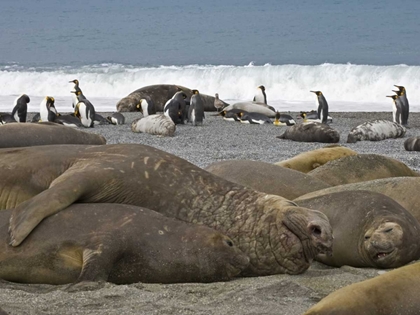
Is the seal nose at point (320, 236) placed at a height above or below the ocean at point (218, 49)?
above

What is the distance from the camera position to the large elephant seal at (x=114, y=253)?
461cm

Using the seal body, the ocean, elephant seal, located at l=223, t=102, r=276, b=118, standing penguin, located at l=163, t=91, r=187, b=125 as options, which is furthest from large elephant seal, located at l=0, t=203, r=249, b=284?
the ocean

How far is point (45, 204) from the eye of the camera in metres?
4.72

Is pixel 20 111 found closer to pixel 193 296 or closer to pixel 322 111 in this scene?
pixel 322 111

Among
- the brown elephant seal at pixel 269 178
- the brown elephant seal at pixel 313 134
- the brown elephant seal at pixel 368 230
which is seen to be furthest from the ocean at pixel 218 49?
the brown elephant seal at pixel 368 230

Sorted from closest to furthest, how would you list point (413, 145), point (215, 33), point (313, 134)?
1. point (413, 145)
2. point (313, 134)
3. point (215, 33)

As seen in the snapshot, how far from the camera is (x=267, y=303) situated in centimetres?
418

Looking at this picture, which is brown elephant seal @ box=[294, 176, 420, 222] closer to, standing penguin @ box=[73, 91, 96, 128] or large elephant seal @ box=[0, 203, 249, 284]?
large elephant seal @ box=[0, 203, 249, 284]

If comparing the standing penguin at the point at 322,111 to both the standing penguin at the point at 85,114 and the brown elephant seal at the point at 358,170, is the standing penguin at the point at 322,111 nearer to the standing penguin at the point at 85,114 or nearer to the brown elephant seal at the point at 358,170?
the standing penguin at the point at 85,114

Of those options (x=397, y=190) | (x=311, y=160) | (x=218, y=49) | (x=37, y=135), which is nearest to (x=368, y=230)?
(x=397, y=190)

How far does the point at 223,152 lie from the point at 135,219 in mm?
7289

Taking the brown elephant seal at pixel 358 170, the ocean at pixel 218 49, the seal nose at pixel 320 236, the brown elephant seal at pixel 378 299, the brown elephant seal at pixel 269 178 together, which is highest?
the brown elephant seal at pixel 378 299

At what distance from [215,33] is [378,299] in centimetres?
5356

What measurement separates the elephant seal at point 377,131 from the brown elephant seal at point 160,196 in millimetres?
9660
